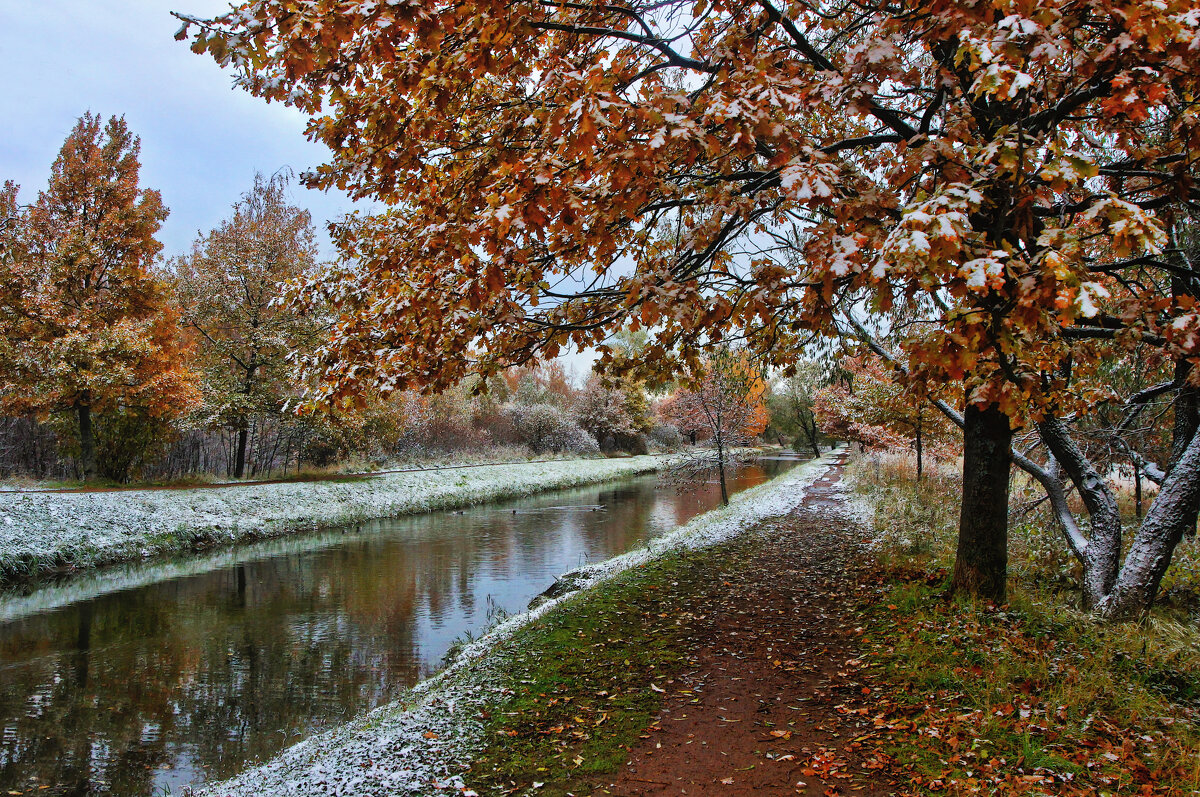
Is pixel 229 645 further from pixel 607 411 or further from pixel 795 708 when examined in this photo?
pixel 607 411

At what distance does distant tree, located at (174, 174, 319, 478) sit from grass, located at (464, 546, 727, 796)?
1673 cm

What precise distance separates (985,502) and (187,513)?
17.5 metres

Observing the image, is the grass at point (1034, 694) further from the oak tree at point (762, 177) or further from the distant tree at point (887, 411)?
the distant tree at point (887, 411)

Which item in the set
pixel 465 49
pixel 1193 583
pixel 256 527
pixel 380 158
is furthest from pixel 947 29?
pixel 256 527

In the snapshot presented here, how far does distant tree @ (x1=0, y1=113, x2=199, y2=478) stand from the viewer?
1645 centimetres

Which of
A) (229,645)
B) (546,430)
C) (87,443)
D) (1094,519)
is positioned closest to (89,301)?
(87,443)

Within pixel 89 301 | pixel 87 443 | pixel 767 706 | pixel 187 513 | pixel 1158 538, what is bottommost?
pixel 767 706

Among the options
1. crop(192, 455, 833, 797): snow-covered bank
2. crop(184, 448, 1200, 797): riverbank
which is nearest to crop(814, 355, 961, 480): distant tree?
crop(184, 448, 1200, 797): riverbank

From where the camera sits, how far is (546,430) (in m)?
44.2

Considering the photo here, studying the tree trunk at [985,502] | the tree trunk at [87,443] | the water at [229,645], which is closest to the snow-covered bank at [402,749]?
the water at [229,645]

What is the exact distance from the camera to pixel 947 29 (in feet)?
11.8

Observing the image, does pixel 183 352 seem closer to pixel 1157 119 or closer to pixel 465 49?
pixel 465 49

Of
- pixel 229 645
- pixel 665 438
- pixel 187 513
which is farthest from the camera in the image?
pixel 665 438

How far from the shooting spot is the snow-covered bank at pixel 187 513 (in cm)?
1260
